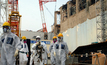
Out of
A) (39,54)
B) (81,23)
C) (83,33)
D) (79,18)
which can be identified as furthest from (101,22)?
(39,54)

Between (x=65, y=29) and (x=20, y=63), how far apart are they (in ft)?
86.3

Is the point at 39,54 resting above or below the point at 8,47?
below

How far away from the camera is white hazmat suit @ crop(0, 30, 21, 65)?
7336 mm

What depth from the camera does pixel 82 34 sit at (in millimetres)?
27891

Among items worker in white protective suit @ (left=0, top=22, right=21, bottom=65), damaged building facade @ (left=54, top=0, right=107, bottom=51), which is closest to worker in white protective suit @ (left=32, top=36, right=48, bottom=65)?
worker in white protective suit @ (left=0, top=22, right=21, bottom=65)

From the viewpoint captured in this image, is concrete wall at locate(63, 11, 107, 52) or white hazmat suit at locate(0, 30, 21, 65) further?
concrete wall at locate(63, 11, 107, 52)

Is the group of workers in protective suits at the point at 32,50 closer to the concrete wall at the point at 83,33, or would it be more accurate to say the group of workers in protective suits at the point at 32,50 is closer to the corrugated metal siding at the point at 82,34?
the concrete wall at the point at 83,33

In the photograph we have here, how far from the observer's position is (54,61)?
11.6 m

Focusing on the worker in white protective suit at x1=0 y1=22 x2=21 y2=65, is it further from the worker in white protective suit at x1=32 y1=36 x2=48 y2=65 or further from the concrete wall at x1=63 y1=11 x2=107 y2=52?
the concrete wall at x1=63 y1=11 x2=107 y2=52

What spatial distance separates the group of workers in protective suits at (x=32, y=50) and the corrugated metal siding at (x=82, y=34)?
12.4 metres

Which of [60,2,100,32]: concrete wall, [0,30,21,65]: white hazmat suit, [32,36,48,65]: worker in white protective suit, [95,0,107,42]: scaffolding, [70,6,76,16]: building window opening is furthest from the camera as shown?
[70,6,76,16]: building window opening

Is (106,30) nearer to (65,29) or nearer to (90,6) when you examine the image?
(90,6)

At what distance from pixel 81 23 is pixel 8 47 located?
22.0 m

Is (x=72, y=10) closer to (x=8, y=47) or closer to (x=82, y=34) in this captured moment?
(x=82, y=34)
